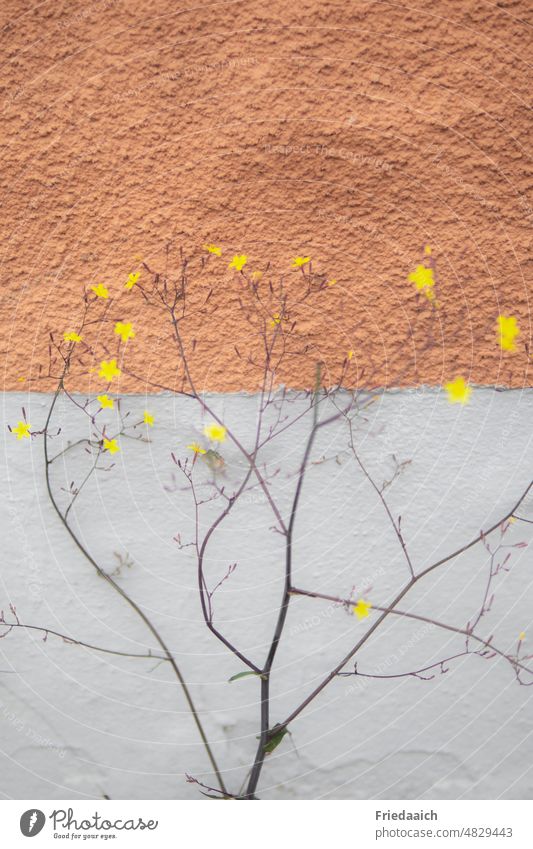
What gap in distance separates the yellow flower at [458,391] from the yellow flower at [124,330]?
51 cm

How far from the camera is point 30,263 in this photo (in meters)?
1.18

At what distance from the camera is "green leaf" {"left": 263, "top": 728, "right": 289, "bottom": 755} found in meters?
1.21

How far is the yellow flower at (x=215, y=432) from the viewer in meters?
1.19

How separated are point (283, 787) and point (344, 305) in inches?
32.3

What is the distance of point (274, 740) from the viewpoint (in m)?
1.21

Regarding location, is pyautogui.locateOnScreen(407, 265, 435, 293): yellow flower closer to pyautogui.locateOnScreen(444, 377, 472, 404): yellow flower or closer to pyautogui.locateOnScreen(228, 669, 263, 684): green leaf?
pyautogui.locateOnScreen(444, 377, 472, 404): yellow flower

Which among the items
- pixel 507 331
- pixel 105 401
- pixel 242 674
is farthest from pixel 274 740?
pixel 507 331

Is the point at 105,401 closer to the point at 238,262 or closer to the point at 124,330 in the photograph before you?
the point at 124,330

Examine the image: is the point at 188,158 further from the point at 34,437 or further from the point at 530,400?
the point at 530,400

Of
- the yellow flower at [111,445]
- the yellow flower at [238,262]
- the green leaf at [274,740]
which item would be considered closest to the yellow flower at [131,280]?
the yellow flower at [238,262]

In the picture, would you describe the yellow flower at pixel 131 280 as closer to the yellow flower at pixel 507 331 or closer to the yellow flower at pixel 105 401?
the yellow flower at pixel 105 401

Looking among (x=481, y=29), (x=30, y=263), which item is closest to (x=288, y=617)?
(x=30, y=263)

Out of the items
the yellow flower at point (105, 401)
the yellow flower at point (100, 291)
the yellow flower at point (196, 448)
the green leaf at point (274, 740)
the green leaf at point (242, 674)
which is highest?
the yellow flower at point (100, 291)

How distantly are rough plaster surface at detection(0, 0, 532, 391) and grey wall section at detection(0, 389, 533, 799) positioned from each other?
13cm
